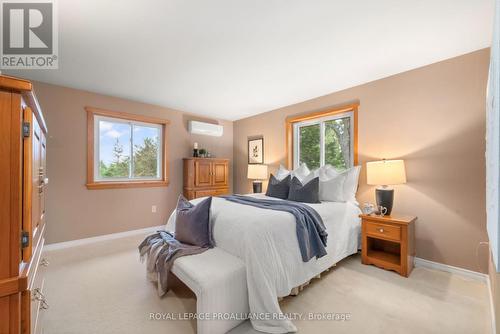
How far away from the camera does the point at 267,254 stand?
5.57 ft

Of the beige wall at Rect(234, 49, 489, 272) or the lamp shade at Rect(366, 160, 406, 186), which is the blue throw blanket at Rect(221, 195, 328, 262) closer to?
the lamp shade at Rect(366, 160, 406, 186)

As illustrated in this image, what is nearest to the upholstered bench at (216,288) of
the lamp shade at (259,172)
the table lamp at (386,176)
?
A: the table lamp at (386,176)

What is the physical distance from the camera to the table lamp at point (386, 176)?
2494mm

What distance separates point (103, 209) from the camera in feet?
11.6

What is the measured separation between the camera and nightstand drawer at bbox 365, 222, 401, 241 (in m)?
2.36

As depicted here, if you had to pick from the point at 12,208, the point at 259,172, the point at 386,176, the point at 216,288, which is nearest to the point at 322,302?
the point at 216,288

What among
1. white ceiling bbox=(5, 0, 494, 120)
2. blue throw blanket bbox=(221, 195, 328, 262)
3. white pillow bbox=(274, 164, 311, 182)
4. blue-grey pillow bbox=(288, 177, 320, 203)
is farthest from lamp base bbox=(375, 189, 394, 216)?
white ceiling bbox=(5, 0, 494, 120)

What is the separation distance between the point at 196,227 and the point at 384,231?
6.86ft

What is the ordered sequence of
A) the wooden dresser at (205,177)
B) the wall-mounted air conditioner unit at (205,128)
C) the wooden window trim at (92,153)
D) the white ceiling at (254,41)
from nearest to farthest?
the white ceiling at (254,41) < the wooden window trim at (92,153) < the wooden dresser at (205,177) < the wall-mounted air conditioner unit at (205,128)

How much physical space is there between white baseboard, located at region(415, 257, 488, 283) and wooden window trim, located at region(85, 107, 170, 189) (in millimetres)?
4138

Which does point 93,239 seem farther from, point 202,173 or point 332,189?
point 332,189

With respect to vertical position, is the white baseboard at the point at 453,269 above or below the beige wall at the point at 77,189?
below

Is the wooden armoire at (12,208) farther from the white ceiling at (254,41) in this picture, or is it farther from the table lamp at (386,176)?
the table lamp at (386,176)

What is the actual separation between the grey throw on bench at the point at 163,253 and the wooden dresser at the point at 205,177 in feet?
6.88
